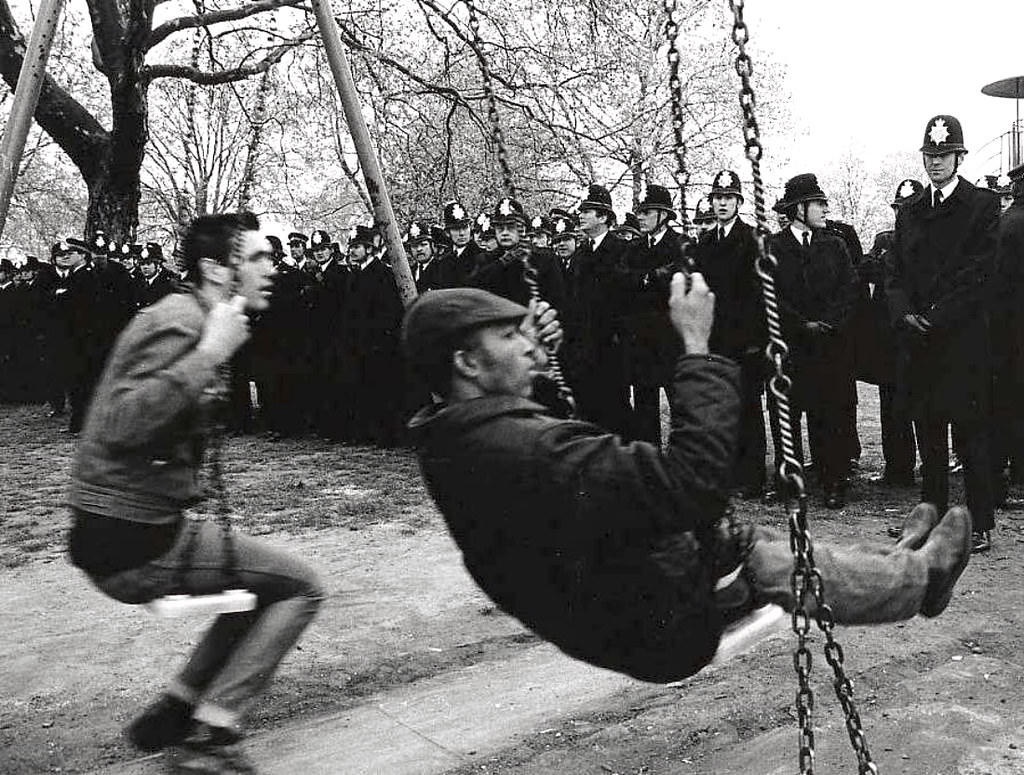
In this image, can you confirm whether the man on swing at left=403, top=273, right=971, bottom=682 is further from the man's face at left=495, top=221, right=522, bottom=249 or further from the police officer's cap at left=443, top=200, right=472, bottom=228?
the police officer's cap at left=443, top=200, right=472, bottom=228

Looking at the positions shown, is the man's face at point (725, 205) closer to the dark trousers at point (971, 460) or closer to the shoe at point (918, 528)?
the dark trousers at point (971, 460)

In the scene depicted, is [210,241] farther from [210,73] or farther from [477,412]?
[210,73]

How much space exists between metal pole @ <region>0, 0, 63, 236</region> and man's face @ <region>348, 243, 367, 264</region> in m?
6.69

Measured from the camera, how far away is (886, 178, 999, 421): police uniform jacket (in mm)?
6258

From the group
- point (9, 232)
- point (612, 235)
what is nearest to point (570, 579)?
point (612, 235)

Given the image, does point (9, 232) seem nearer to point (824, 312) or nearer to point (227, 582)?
point (824, 312)

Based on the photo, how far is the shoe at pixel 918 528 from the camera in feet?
11.0

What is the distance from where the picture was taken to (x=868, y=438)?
11320 millimetres

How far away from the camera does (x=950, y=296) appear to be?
6.25 metres

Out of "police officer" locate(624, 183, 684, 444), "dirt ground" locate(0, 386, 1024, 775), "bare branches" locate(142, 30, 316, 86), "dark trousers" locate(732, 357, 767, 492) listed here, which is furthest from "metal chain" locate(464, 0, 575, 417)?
"bare branches" locate(142, 30, 316, 86)

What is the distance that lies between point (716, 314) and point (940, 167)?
188 centimetres

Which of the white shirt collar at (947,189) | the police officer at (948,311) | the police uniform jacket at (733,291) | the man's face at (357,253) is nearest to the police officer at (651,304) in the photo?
the police uniform jacket at (733,291)

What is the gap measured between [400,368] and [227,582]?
8113 mm

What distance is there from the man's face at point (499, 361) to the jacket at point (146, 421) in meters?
0.84
